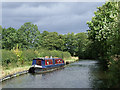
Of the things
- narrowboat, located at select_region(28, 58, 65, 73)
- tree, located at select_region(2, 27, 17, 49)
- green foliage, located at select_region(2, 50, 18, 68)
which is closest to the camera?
green foliage, located at select_region(2, 50, 18, 68)

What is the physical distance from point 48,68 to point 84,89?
1622cm

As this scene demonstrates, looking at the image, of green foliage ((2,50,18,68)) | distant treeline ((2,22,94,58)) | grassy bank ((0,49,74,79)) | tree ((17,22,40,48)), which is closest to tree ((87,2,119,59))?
grassy bank ((0,49,74,79))

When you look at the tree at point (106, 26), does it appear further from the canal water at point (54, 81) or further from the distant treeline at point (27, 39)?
the distant treeline at point (27, 39)

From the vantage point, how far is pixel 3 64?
2509cm

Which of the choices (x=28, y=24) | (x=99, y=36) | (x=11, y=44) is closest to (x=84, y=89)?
(x=99, y=36)

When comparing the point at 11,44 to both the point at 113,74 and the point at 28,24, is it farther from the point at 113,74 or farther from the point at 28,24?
the point at 113,74

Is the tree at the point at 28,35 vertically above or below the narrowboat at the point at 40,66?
above

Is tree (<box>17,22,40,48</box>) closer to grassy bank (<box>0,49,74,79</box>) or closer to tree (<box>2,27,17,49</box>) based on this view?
tree (<box>2,27,17,49</box>)

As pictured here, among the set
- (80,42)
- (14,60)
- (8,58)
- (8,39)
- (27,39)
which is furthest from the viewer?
(80,42)

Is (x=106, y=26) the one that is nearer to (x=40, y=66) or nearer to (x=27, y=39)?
(x=40, y=66)

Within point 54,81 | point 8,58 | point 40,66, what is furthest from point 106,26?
point 8,58

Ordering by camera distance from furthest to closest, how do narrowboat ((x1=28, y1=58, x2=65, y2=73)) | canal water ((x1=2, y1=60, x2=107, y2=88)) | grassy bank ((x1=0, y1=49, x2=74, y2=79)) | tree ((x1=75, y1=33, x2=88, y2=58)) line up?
1. tree ((x1=75, y1=33, x2=88, y2=58))
2. narrowboat ((x1=28, y1=58, x2=65, y2=73))
3. grassy bank ((x1=0, y1=49, x2=74, y2=79))
4. canal water ((x1=2, y1=60, x2=107, y2=88))

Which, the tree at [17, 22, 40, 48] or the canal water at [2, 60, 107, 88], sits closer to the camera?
the canal water at [2, 60, 107, 88]

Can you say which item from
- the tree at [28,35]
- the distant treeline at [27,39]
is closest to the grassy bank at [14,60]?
the distant treeline at [27,39]
